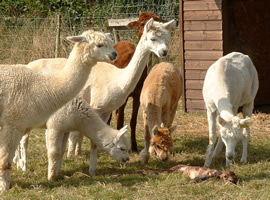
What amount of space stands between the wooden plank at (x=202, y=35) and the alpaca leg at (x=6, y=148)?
5.59 meters

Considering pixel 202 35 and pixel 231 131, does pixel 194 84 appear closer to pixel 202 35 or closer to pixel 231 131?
pixel 202 35

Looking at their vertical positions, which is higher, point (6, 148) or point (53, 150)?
point (6, 148)

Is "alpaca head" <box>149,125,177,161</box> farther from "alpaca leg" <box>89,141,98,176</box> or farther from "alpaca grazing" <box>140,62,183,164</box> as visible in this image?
"alpaca leg" <box>89,141,98,176</box>

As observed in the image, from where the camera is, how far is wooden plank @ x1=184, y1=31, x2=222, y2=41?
1072 cm

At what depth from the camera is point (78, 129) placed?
691 centimetres

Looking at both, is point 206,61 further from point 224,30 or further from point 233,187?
point 233,187

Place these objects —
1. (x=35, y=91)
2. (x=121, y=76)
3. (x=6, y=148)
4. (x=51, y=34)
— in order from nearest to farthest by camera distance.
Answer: (x=6, y=148) < (x=35, y=91) < (x=121, y=76) < (x=51, y=34)

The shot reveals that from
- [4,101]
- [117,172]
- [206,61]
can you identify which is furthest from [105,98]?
[206,61]

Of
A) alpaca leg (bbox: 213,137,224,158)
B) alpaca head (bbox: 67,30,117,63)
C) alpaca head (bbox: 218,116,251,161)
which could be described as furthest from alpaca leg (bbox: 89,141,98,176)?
alpaca leg (bbox: 213,137,224,158)

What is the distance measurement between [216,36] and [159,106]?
3488 millimetres

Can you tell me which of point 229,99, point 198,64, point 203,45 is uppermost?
point 203,45

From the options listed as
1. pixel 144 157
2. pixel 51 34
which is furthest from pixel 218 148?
pixel 51 34

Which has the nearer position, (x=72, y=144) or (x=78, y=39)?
(x=78, y=39)

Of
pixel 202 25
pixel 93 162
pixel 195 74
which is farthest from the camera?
pixel 195 74
